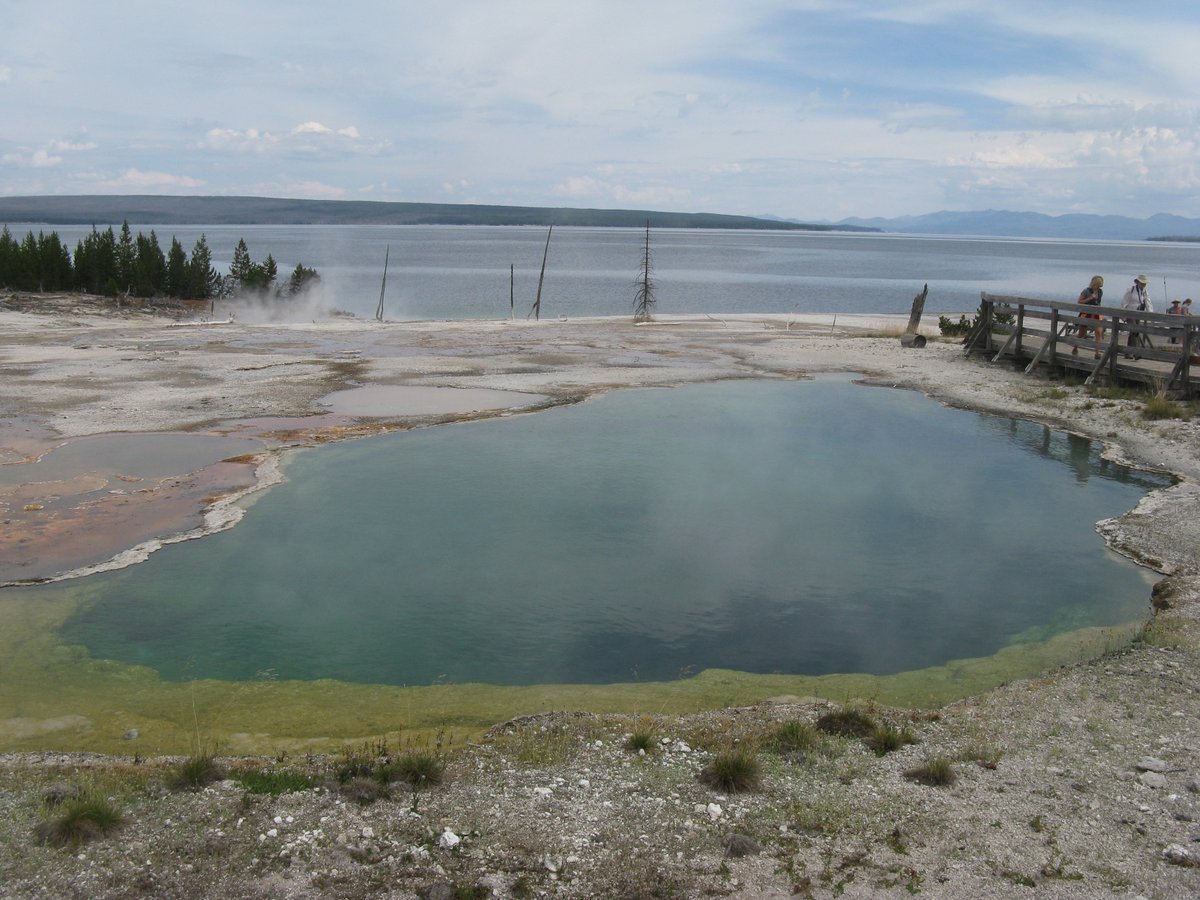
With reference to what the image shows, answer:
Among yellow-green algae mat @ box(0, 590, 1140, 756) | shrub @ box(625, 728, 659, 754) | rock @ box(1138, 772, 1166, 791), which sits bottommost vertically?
yellow-green algae mat @ box(0, 590, 1140, 756)

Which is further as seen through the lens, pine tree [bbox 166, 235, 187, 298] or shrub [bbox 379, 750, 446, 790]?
pine tree [bbox 166, 235, 187, 298]

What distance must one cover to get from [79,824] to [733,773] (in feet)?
13.1

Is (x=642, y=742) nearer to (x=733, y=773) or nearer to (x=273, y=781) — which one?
(x=733, y=773)

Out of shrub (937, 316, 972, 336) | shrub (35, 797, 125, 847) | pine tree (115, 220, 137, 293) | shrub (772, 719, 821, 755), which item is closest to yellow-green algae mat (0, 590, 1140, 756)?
shrub (772, 719, 821, 755)

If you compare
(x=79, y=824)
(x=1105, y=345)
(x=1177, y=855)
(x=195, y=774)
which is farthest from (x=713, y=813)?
(x=1105, y=345)

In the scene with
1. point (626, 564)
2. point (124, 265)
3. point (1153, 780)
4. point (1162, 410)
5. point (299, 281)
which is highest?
point (124, 265)

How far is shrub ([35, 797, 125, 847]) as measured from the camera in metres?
5.57

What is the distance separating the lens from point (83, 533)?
12.4 meters

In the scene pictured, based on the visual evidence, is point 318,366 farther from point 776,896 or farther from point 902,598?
point 776,896

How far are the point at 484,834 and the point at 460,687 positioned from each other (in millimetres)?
3082

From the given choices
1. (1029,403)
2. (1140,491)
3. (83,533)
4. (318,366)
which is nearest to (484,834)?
(83,533)

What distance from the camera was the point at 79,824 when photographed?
5.63 m

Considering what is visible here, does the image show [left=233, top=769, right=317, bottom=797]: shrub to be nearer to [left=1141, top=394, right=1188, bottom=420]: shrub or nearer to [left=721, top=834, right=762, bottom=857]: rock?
[left=721, top=834, right=762, bottom=857]: rock

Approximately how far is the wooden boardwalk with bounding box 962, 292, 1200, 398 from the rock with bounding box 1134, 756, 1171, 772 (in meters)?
14.5
